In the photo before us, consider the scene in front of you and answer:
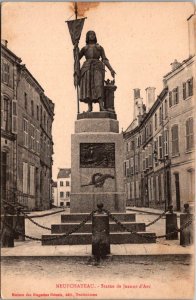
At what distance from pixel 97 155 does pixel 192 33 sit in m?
3.73

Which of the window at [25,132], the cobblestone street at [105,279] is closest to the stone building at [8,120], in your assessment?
the window at [25,132]

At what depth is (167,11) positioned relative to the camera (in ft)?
31.6

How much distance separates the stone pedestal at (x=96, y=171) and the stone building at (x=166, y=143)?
1.61 m

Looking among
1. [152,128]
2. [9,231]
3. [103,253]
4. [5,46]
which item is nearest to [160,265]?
[103,253]

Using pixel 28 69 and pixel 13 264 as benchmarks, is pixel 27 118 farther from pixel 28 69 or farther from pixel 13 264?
pixel 13 264

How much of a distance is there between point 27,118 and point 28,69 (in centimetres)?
285

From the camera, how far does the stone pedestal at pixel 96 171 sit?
1099 cm

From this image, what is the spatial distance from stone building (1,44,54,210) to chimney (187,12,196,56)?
3.87 m

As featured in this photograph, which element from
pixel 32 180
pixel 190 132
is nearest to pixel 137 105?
pixel 32 180

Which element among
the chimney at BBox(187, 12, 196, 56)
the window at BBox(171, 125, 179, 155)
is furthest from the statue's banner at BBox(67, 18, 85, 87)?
the window at BBox(171, 125, 179, 155)

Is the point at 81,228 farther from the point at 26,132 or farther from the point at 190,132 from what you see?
the point at 26,132

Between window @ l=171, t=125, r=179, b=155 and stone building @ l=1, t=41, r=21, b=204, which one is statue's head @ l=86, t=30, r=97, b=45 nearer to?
stone building @ l=1, t=41, r=21, b=204

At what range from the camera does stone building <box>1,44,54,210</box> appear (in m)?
10.6

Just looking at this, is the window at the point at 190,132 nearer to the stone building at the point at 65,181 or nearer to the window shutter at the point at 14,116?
the stone building at the point at 65,181
